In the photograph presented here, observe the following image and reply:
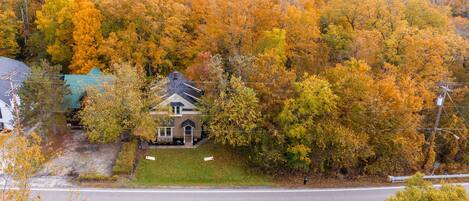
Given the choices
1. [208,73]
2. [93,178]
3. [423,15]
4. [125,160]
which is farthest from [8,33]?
[423,15]

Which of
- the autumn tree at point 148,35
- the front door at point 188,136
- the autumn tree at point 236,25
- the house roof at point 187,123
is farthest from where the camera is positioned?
the autumn tree at point 148,35

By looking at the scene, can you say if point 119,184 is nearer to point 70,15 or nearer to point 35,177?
point 35,177

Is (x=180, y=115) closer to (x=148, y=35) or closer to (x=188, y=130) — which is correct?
(x=188, y=130)

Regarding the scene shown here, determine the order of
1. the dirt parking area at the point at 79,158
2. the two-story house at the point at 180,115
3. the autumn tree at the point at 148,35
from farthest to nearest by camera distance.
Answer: the autumn tree at the point at 148,35, the two-story house at the point at 180,115, the dirt parking area at the point at 79,158

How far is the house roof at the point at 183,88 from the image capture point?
3319cm

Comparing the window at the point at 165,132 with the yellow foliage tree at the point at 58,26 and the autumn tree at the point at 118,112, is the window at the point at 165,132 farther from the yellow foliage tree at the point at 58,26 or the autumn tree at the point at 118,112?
the yellow foliage tree at the point at 58,26

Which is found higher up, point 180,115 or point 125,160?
point 180,115

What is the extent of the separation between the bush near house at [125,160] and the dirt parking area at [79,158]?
0.80 meters

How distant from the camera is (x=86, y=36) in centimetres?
3756

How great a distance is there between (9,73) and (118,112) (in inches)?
519

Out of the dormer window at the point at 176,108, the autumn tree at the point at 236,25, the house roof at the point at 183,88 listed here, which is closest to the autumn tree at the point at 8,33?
the house roof at the point at 183,88

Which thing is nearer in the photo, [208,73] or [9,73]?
[208,73]

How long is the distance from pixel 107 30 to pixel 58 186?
17489 millimetres

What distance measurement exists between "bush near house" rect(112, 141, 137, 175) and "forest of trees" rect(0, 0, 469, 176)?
1838mm
